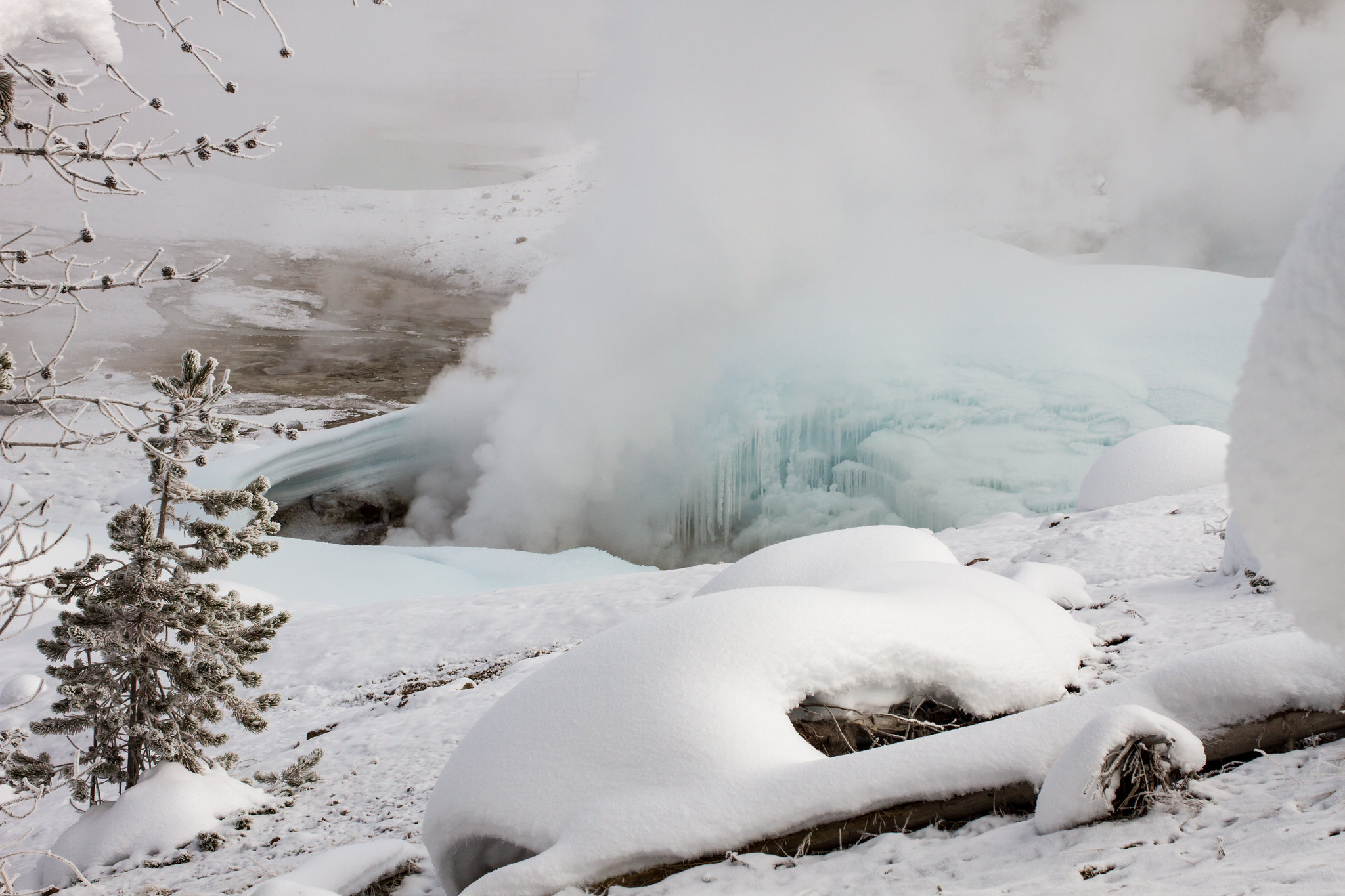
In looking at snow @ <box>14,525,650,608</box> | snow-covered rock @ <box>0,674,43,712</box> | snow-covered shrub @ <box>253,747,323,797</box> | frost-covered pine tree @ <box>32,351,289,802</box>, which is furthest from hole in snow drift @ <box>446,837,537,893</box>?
snow @ <box>14,525,650,608</box>

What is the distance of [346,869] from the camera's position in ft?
9.23

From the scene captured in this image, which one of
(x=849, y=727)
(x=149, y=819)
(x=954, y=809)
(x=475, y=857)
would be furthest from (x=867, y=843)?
(x=149, y=819)

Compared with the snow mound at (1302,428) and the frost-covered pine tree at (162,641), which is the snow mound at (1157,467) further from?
the snow mound at (1302,428)

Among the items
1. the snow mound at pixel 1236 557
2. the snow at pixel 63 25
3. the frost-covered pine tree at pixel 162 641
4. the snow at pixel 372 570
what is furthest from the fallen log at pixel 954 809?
the snow at pixel 372 570

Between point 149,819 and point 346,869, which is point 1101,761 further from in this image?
point 149,819

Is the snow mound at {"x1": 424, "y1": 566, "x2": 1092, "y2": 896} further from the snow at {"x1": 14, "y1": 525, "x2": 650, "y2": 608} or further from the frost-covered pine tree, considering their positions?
the snow at {"x1": 14, "y1": 525, "x2": 650, "y2": 608}

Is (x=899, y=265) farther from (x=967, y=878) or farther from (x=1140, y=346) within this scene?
(x=967, y=878)

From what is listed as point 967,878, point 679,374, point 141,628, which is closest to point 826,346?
point 679,374

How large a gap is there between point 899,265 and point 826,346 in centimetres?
383

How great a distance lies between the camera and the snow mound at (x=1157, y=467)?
8.39 metres

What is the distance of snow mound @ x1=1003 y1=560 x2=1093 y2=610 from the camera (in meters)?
A: 4.24

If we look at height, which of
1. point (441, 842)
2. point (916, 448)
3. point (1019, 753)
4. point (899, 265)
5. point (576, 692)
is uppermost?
point (899, 265)

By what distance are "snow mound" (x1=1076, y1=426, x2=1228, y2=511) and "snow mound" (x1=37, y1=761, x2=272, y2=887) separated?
7935 mm

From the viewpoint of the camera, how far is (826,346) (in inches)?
676
